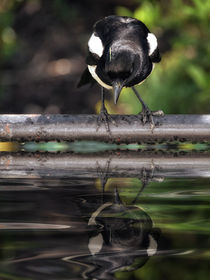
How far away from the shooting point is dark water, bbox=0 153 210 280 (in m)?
1.32

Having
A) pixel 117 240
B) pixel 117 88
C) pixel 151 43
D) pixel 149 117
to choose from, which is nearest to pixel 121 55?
pixel 117 88

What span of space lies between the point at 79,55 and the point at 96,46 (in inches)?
242

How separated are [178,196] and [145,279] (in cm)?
108

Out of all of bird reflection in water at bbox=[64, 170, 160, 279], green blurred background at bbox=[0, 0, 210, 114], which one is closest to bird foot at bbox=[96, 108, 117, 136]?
bird reflection in water at bbox=[64, 170, 160, 279]

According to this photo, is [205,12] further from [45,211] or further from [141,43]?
[45,211]

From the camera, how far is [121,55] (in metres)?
3.75

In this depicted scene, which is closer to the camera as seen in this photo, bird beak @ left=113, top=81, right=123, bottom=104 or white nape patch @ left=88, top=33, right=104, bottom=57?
bird beak @ left=113, top=81, right=123, bottom=104

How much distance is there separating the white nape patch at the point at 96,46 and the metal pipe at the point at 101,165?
0.68 meters

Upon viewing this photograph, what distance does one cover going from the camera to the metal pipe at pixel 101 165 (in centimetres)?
290

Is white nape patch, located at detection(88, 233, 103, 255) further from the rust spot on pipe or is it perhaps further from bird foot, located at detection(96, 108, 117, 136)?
the rust spot on pipe

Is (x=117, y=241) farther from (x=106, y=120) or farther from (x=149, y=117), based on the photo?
(x=149, y=117)

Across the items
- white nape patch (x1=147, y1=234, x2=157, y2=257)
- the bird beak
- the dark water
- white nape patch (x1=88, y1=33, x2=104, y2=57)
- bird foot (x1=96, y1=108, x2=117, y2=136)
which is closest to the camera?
the dark water

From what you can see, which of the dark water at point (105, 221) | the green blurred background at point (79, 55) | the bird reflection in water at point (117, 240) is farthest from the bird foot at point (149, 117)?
the green blurred background at point (79, 55)

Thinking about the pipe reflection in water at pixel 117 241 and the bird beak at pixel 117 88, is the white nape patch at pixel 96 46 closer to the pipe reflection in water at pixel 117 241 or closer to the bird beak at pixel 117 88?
the bird beak at pixel 117 88
